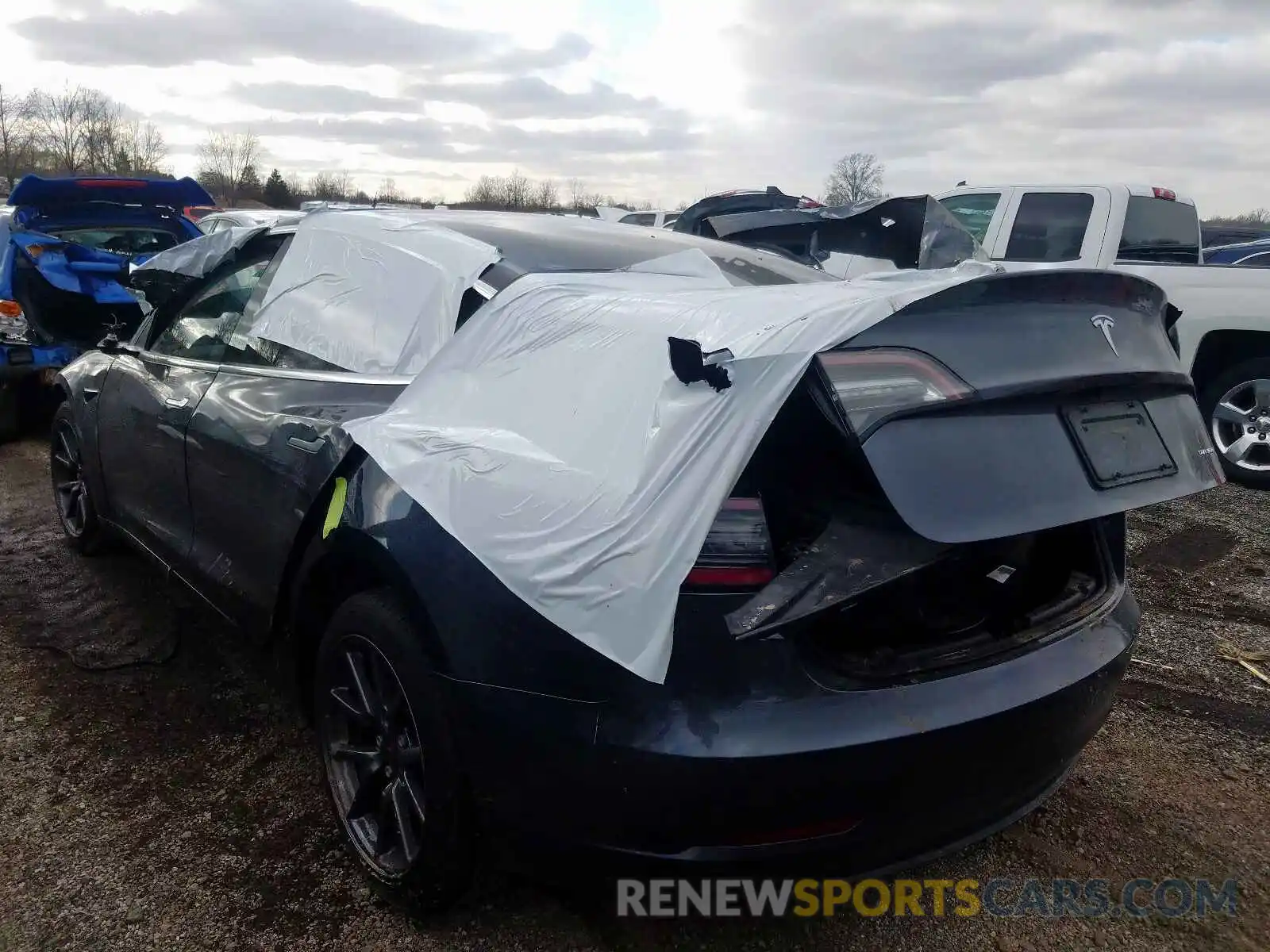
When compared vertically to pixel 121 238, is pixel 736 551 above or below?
below

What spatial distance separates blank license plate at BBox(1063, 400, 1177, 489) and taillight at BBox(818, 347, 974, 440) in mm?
326

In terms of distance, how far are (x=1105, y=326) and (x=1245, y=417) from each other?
5.50 m

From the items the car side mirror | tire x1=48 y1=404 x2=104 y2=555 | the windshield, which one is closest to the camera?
the car side mirror

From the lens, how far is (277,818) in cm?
261

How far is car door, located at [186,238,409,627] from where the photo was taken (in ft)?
7.95

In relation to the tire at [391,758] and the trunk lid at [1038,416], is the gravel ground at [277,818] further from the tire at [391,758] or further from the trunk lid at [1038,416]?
the trunk lid at [1038,416]

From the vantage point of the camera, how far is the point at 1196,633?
3.94 meters

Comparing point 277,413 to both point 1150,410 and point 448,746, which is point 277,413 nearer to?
point 448,746

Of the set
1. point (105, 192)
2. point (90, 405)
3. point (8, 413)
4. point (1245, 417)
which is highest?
point (105, 192)

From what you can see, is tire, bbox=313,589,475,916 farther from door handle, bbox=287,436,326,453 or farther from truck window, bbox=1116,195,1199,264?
truck window, bbox=1116,195,1199,264

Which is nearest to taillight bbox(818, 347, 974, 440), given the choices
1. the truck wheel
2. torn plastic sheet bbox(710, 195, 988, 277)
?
torn plastic sheet bbox(710, 195, 988, 277)

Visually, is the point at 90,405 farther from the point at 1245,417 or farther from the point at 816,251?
the point at 1245,417

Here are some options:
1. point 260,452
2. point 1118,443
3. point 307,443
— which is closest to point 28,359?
point 260,452

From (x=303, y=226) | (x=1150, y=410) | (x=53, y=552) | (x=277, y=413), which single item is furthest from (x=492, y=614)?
(x=53, y=552)
